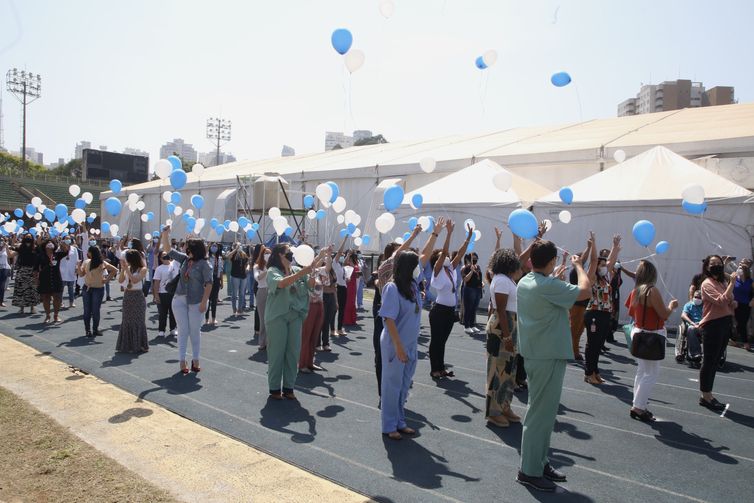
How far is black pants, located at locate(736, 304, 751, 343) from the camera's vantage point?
10328 mm

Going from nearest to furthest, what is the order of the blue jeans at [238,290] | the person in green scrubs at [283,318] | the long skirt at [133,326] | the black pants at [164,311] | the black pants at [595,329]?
the person in green scrubs at [283,318]
the black pants at [595,329]
the long skirt at [133,326]
the black pants at [164,311]
the blue jeans at [238,290]

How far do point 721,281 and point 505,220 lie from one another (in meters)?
7.51

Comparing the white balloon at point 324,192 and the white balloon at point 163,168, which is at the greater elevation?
the white balloon at point 163,168

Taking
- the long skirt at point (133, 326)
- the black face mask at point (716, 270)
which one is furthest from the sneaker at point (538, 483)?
the long skirt at point (133, 326)

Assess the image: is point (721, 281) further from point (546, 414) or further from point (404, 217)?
point (404, 217)

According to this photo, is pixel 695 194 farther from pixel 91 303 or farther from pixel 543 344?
pixel 91 303

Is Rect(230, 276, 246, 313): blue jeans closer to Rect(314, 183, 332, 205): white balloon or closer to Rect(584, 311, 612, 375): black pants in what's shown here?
Rect(314, 183, 332, 205): white balloon

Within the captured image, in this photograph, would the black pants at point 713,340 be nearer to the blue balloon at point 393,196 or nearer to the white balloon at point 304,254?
the white balloon at point 304,254

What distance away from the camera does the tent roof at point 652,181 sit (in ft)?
38.1

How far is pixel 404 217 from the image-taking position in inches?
622

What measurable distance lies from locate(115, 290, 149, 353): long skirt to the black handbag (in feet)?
22.9

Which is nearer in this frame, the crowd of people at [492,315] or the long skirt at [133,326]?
the crowd of people at [492,315]

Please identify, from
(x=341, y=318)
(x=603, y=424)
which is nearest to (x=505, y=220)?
(x=341, y=318)

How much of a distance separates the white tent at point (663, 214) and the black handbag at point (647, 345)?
7.05m
